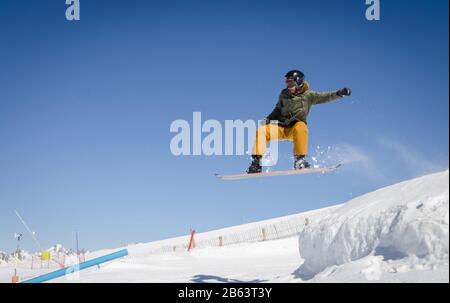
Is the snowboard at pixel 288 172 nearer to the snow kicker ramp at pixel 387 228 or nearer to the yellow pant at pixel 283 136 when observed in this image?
the yellow pant at pixel 283 136

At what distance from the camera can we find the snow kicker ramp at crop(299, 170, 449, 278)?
3.60 metres

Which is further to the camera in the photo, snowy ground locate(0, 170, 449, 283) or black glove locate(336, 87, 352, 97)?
black glove locate(336, 87, 352, 97)

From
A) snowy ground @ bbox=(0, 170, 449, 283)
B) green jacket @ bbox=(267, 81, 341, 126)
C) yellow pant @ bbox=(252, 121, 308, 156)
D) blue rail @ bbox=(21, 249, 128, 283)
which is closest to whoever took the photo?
snowy ground @ bbox=(0, 170, 449, 283)

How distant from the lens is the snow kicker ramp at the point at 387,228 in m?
3.60

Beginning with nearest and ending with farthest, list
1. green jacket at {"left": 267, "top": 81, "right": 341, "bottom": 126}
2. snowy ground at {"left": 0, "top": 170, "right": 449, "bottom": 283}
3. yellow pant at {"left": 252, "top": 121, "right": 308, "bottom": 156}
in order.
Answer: snowy ground at {"left": 0, "top": 170, "right": 449, "bottom": 283} → yellow pant at {"left": 252, "top": 121, "right": 308, "bottom": 156} → green jacket at {"left": 267, "top": 81, "right": 341, "bottom": 126}

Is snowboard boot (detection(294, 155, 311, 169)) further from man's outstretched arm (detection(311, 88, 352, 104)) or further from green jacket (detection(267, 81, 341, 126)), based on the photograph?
man's outstretched arm (detection(311, 88, 352, 104))

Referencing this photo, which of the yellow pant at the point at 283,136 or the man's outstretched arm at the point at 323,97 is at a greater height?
the man's outstretched arm at the point at 323,97

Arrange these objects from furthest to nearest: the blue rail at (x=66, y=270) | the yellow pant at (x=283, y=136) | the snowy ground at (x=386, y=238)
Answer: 1. the yellow pant at (x=283, y=136)
2. the blue rail at (x=66, y=270)
3. the snowy ground at (x=386, y=238)

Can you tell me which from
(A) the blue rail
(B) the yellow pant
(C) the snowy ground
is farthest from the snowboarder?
(A) the blue rail

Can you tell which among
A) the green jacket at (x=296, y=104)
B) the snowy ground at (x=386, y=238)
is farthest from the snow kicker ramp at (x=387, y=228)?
the green jacket at (x=296, y=104)

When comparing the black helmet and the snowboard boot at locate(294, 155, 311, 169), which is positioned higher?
the black helmet
